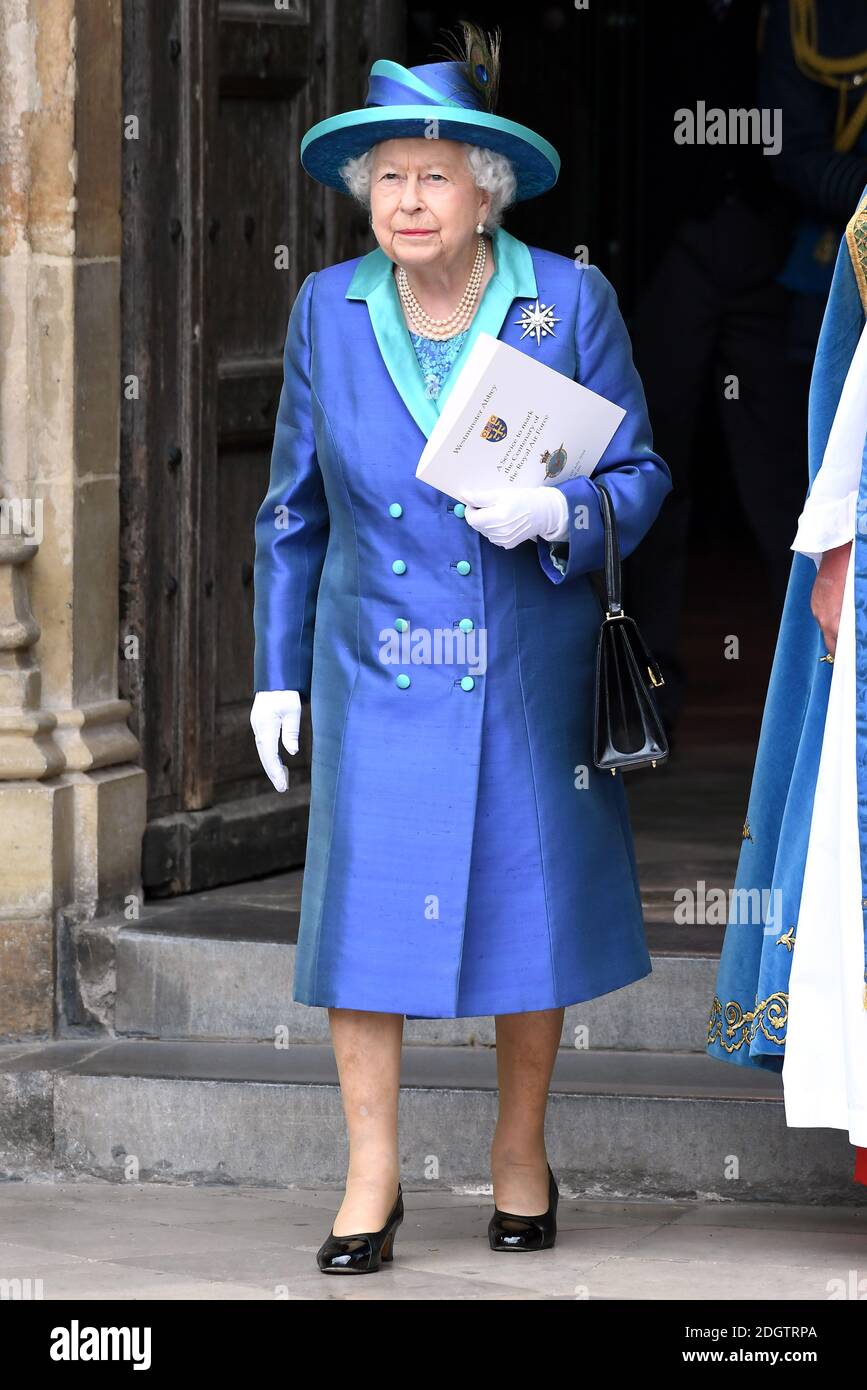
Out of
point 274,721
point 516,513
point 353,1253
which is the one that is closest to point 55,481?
point 274,721

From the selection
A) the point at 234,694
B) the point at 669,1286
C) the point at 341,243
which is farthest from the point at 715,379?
the point at 669,1286

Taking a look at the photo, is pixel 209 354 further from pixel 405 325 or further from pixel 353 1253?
pixel 353 1253

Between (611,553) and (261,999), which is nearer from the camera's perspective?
(611,553)

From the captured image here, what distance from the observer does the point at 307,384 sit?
446 cm

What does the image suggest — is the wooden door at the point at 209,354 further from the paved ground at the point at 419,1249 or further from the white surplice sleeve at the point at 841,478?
the white surplice sleeve at the point at 841,478

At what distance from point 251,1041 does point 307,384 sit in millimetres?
1572

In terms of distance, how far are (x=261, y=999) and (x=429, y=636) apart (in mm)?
1364

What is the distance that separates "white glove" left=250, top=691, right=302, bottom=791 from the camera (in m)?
4.46

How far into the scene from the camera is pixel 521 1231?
4.55 metres

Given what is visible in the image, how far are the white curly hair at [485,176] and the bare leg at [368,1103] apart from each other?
4.21 ft

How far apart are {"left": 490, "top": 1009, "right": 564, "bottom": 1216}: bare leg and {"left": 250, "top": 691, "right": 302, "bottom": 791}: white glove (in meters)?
0.56

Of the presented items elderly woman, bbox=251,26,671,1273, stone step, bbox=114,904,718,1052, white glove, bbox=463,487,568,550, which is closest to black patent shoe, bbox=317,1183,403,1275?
elderly woman, bbox=251,26,671,1273

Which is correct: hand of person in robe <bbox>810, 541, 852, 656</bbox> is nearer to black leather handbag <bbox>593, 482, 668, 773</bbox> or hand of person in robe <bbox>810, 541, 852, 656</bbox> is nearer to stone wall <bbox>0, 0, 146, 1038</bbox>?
black leather handbag <bbox>593, 482, 668, 773</bbox>

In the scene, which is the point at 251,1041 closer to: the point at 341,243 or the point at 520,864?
the point at 520,864
